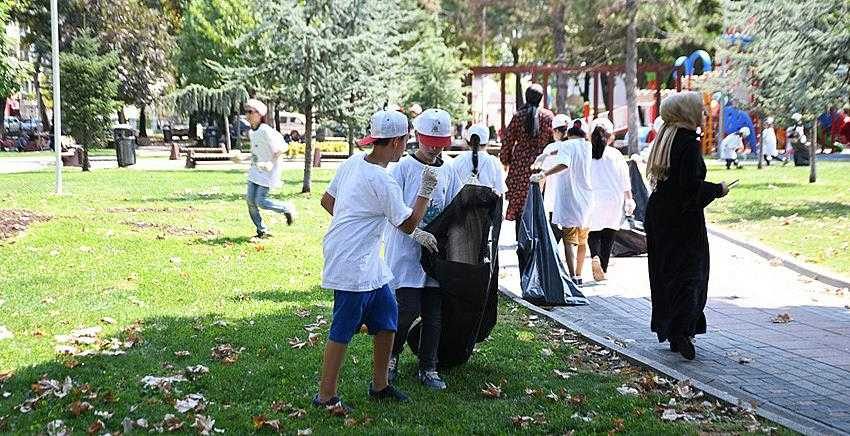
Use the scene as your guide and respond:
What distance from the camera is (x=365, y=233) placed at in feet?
17.4

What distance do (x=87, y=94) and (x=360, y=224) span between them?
2496cm

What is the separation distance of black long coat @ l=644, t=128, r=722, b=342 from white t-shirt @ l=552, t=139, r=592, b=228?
2.92m

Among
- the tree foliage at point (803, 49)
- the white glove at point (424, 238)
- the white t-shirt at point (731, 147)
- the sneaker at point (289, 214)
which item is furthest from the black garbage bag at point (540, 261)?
the white t-shirt at point (731, 147)

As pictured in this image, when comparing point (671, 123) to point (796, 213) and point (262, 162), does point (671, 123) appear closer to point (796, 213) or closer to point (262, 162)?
point (262, 162)

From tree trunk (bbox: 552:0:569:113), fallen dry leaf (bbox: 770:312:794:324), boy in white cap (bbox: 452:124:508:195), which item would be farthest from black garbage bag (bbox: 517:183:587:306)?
tree trunk (bbox: 552:0:569:113)

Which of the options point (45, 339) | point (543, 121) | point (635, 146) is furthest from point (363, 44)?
point (635, 146)

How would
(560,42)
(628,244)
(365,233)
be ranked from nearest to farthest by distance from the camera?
(365,233), (628,244), (560,42)

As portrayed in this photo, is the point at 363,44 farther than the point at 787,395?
Yes

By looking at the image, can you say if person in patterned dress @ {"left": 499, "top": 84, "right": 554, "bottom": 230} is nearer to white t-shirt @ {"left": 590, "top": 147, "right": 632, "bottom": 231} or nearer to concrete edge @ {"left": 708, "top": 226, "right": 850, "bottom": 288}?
white t-shirt @ {"left": 590, "top": 147, "right": 632, "bottom": 231}

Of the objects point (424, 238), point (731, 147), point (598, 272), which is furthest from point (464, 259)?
point (731, 147)

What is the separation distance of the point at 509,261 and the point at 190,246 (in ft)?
12.8

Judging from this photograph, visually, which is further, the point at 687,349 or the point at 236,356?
the point at 687,349

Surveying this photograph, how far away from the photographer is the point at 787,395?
6.08 m

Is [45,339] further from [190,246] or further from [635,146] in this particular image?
[635,146]
